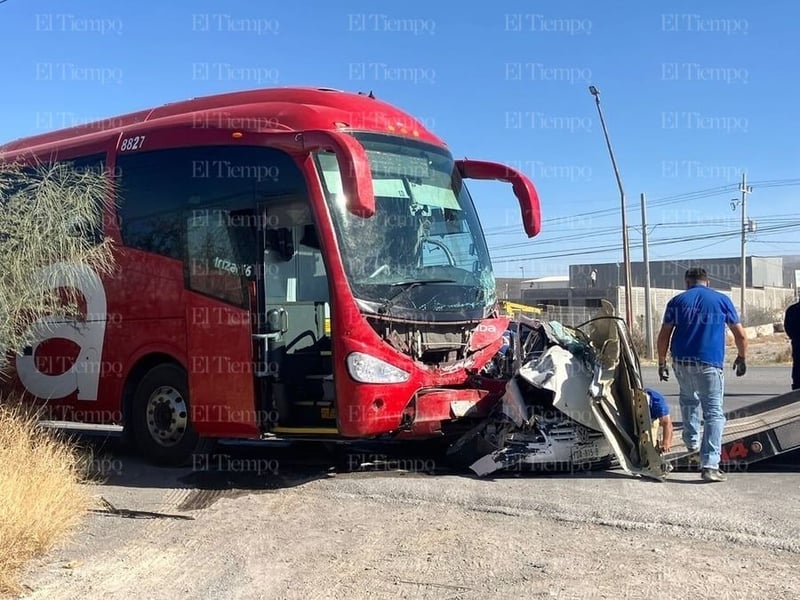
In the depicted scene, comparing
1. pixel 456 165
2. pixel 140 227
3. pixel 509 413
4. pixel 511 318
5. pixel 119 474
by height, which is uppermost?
pixel 456 165

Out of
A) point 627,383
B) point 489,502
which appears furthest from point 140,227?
point 627,383

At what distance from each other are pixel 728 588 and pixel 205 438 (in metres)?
5.30

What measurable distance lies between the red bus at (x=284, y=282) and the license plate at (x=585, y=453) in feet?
3.36

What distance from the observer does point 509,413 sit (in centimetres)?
755

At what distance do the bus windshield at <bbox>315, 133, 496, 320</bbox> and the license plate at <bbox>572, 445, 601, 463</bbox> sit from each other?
5.41 ft

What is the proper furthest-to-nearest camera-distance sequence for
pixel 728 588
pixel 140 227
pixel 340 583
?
pixel 140 227 < pixel 340 583 < pixel 728 588

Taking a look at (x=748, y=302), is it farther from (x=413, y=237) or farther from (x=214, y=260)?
(x=214, y=260)

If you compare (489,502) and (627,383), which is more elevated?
(627,383)

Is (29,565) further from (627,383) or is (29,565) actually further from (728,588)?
(627,383)

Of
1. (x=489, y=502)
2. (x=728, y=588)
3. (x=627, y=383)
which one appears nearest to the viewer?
(x=728, y=588)

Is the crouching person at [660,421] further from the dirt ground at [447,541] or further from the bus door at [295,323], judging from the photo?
the bus door at [295,323]

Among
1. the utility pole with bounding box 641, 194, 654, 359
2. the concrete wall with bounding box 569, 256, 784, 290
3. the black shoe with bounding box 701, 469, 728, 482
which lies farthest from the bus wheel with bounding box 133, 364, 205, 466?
the concrete wall with bounding box 569, 256, 784, 290

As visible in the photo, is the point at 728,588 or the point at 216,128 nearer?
the point at 728,588

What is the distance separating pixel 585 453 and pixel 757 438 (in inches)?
59.6
